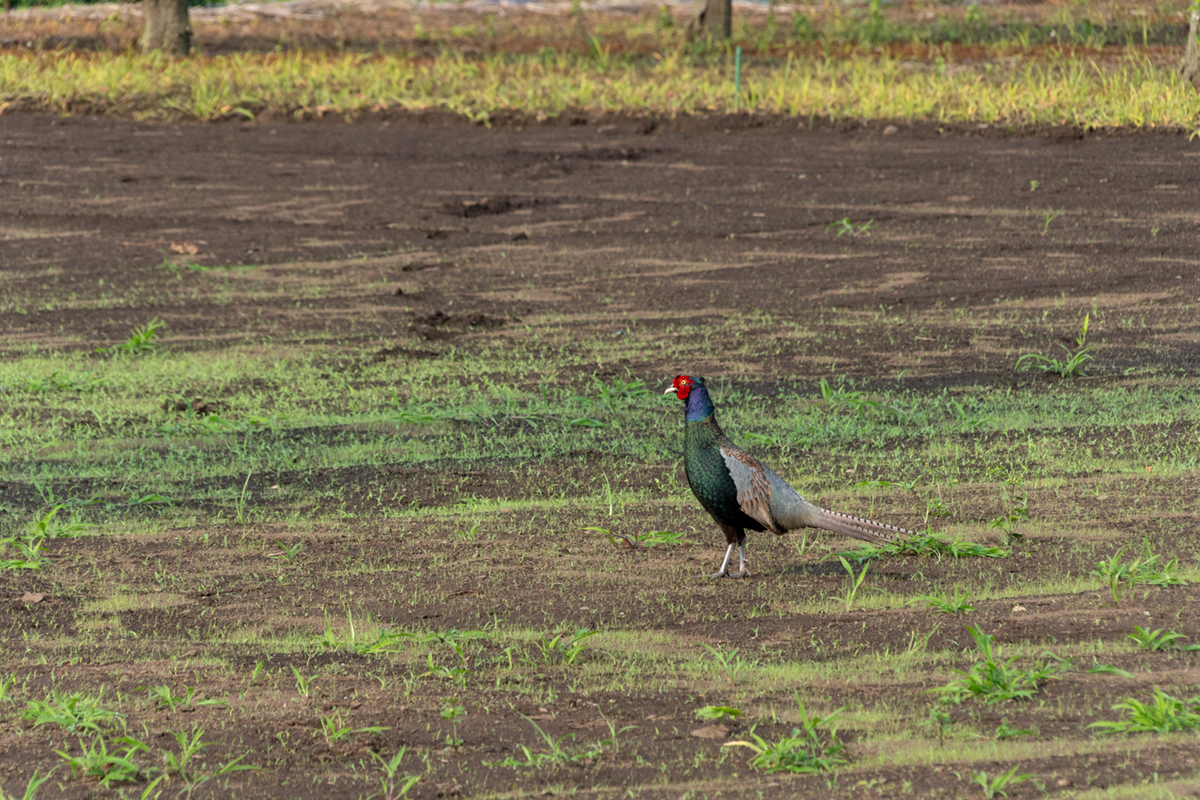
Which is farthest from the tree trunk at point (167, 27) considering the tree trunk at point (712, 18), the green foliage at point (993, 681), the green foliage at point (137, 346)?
the green foliage at point (993, 681)

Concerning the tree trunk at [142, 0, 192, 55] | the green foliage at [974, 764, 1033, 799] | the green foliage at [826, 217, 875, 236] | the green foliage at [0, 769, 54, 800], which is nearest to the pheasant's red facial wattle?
the green foliage at [974, 764, 1033, 799]

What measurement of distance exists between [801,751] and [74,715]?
2111 millimetres

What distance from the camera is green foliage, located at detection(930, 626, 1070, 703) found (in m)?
4.23

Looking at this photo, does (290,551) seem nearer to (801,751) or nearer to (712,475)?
(712,475)

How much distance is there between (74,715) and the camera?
14.0 ft

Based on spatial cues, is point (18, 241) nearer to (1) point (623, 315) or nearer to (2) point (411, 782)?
(1) point (623, 315)

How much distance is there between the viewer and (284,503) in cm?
673

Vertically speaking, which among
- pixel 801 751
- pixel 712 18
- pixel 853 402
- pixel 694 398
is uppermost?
pixel 712 18

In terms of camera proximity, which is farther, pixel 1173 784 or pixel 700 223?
pixel 700 223

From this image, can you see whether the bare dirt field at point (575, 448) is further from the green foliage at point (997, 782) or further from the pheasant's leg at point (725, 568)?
the pheasant's leg at point (725, 568)

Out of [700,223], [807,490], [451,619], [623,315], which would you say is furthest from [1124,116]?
[451,619]

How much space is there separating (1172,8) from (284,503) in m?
20.2

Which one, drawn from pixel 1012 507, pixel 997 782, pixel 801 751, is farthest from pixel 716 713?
pixel 1012 507

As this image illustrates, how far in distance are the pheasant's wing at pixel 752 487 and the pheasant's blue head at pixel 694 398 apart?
0.61 ft
